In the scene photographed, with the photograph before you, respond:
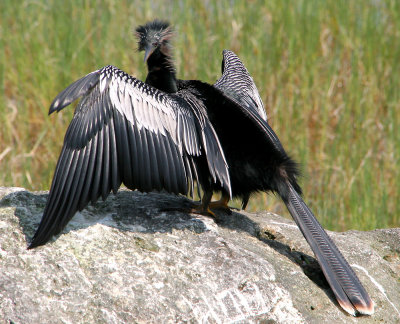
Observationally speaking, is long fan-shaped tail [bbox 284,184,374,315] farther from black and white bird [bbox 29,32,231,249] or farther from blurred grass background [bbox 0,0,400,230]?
blurred grass background [bbox 0,0,400,230]

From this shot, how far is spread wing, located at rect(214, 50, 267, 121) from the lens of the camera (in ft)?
14.1

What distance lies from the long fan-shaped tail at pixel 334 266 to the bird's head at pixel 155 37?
1434 millimetres

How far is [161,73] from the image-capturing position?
409 centimetres

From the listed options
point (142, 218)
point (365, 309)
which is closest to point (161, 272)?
point (142, 218)

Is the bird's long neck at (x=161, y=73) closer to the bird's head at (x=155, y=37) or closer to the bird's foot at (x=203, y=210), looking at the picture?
the bird's head at (x=155, y=37)

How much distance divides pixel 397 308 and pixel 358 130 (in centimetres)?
322

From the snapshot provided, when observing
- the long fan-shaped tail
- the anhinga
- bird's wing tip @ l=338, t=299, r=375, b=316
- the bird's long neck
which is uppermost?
the bird's long neck

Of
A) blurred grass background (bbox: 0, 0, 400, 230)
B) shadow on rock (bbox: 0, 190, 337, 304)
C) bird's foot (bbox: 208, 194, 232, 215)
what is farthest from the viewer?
blurred grass background (bbox: 0, 0, 400, 230)

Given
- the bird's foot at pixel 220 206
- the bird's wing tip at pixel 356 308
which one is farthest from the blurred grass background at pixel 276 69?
the bird's wing tip at pixel 356 308

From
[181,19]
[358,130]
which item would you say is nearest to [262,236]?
[358,130]

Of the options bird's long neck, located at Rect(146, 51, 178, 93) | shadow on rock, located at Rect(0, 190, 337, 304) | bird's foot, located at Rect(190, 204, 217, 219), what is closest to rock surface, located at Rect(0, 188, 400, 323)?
shadow on rock, located at Rect(0, 190, 337, 304)

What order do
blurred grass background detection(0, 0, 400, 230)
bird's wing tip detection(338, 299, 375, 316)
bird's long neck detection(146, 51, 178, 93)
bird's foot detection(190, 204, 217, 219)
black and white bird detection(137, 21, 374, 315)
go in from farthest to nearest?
blurred grass background detection(0, 0, 400, 230)
bird's long neck detection(146, 51, 178, 93)
bird's foot detection(190, 204, 217, 219)
black and white bird detection(137, 21, 374, 315)
bird's wing tip detection(338, 299, 375, 316)

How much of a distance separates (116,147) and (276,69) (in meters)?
3.83

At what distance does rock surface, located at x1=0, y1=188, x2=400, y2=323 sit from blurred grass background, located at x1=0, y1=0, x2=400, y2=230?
6.20 feet
